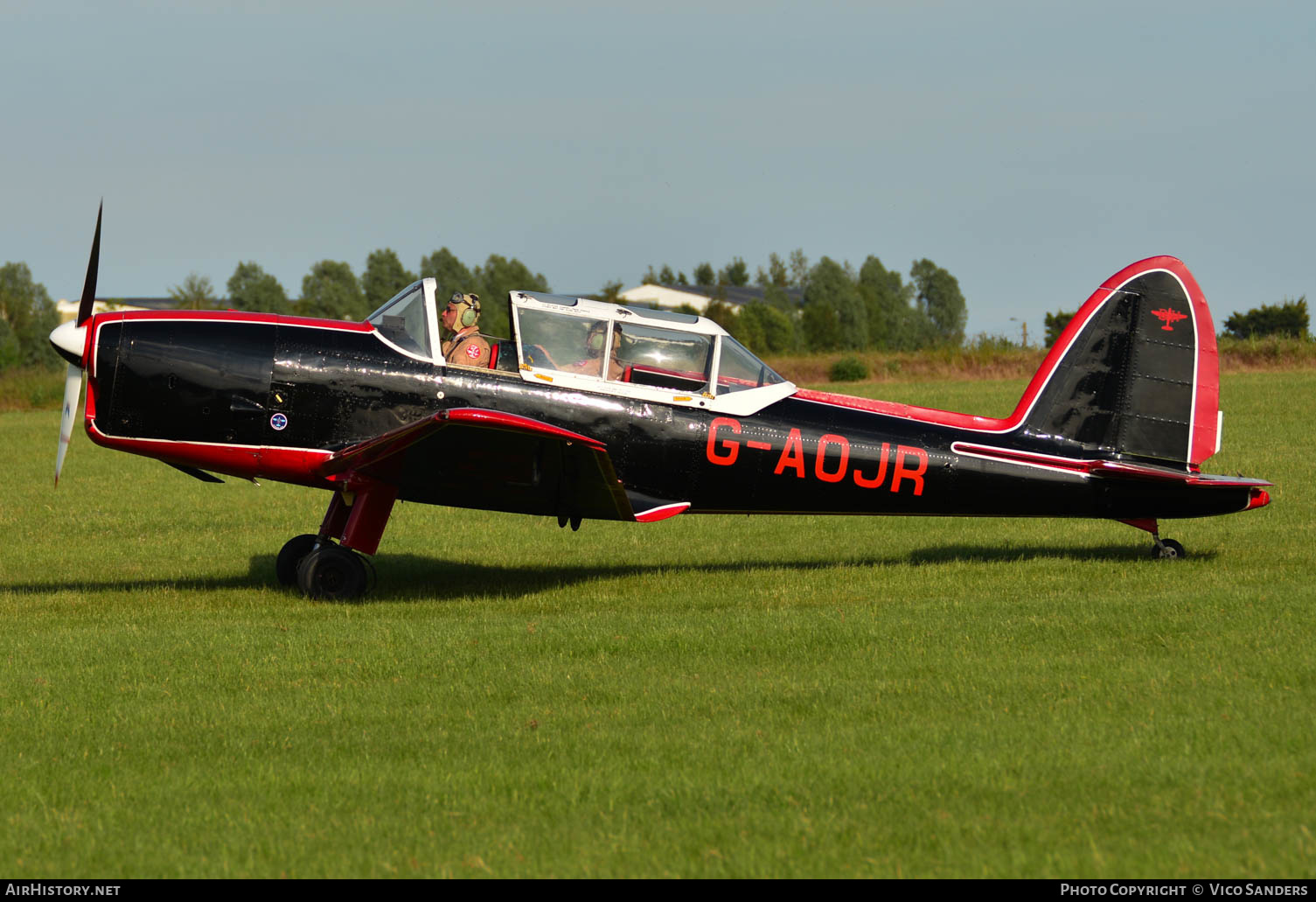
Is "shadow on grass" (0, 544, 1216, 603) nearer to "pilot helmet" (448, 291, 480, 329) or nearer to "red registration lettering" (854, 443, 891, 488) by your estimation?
"red registration lettering" (854, 443, 891, 488)

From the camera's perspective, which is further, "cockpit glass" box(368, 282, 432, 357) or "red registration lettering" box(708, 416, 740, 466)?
"red registration lettering" box(708, 416, 740, 466)

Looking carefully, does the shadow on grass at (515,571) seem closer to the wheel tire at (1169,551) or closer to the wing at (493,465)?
the wheel tire at (1169,551)

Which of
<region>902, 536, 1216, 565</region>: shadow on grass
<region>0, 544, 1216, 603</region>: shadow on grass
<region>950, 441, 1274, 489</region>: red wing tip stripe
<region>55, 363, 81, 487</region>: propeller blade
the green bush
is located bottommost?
<region>0, 544, 1216, 603</region>: shadow on grass

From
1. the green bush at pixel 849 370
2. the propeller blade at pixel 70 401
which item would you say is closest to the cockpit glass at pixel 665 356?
the propeller blade at pixel 70 401

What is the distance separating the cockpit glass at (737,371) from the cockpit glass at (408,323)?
7.94 ft

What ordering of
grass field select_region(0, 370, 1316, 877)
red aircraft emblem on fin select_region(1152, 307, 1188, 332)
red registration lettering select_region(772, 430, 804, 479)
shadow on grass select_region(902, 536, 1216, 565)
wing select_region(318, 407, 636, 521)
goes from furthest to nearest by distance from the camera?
shadow on grass select_region(902, 536, 1216, 565) < red aircraft emblem on fin select_region(1152, 307, 1188, 332) < red registration lettering select_region(772, 430, 804, 479) < wing select_region(318, 407, 636, 521) < grass field select_region(0, 370, 1316, 877)

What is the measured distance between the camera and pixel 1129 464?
1019 cm

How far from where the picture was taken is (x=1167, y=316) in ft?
34.1

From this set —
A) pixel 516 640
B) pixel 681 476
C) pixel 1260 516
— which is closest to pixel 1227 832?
pixel 516 640

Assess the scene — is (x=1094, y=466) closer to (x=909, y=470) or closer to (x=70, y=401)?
(x=909, y=470)

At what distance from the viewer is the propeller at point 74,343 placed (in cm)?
884

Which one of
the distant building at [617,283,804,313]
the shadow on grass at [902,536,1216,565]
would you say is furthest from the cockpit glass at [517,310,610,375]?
the distant building at [617,283,804,313]

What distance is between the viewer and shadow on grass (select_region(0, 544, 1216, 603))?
32.9 feet

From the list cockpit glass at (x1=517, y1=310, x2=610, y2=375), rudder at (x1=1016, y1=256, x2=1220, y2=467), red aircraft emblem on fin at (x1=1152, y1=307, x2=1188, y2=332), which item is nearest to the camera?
cockpit glass at (x1=517, y1=310, x2=610, y2=375)
